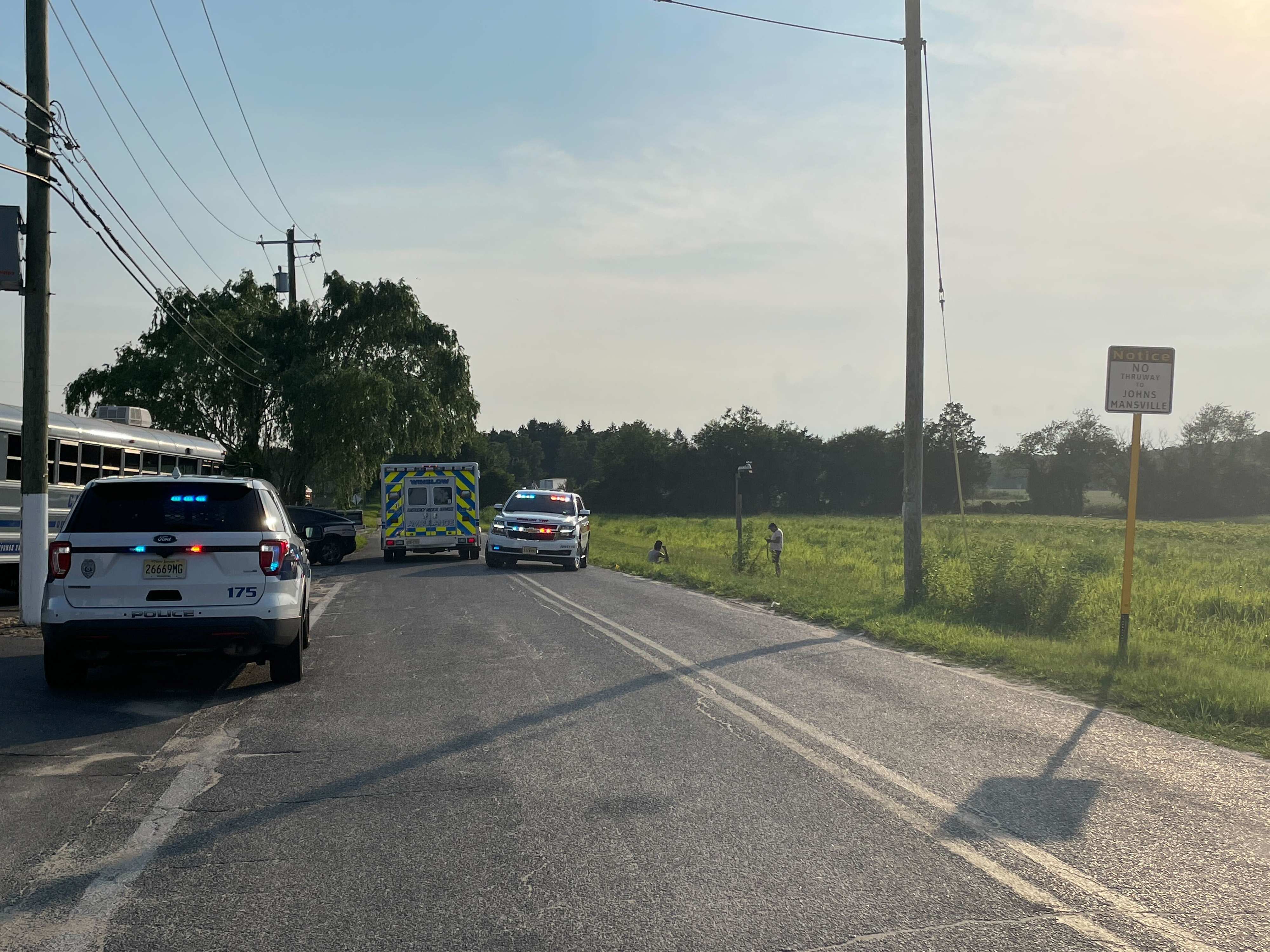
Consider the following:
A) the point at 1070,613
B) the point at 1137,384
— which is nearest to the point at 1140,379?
the point at 1137,384

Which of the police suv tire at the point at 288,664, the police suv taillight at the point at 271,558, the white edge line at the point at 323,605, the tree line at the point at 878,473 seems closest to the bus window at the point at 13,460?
the white edge line at the point at 323,605

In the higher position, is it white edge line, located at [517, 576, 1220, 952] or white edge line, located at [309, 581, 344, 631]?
white edge line, located at [517, 576, 1220, 952]

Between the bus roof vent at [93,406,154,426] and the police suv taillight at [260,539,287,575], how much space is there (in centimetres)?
1515

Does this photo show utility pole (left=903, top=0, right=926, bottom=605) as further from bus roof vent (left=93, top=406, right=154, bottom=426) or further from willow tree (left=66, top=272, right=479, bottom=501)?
willow tree (left=66, top=272, right=479, bottom=501)

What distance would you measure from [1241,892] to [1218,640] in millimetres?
→ 10065

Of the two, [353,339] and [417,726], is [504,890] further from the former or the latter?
[353,339]

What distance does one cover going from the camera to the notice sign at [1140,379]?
1062cm

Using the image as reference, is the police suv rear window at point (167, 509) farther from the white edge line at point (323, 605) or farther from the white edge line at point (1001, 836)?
the white edge line at point (1001, 836)

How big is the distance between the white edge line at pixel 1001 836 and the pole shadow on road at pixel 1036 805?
0.08 meters

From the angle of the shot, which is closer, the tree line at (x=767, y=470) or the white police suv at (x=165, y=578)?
the white police suv at (x=165, y=578)

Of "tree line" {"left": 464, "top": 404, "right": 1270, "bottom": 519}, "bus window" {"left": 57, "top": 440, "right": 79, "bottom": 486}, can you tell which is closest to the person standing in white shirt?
"bus window" {"left": 57, "top": 440, "right": 79, "bottom": 486}

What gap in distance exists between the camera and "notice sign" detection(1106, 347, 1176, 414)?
10617mm

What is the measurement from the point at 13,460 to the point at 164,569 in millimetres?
10534

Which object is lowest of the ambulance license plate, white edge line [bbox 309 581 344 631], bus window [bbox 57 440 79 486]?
white edge line [bbox 309 581 344 631]
